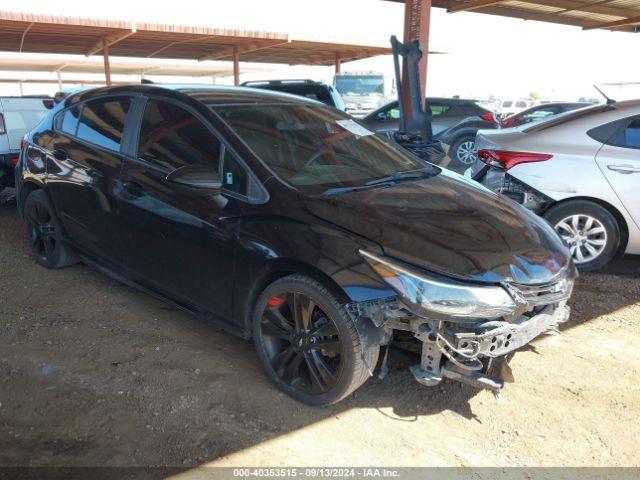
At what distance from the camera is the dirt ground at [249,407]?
2.50 m

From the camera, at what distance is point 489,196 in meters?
3.42

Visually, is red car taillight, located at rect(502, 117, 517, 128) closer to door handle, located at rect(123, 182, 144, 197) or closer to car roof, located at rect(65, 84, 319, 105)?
car roof, located at rect(65, 84, 319, 105)

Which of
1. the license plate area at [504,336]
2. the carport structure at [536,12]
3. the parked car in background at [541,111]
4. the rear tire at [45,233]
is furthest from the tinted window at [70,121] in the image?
the parked car in background at [541,111]

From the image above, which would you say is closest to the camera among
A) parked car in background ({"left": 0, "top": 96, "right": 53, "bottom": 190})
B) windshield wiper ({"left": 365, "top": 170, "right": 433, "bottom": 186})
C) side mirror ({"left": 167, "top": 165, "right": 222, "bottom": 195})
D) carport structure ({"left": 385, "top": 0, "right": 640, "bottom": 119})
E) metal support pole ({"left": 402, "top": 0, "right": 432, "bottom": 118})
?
side mirror ({"left": 167, "top": 165, "right": 222, "bottom": 195})

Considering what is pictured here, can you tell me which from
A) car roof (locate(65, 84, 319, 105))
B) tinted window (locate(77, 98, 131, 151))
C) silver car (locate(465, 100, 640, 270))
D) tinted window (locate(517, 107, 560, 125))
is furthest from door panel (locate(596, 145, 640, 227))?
tinted window (locate(517, 107, 560, 125))

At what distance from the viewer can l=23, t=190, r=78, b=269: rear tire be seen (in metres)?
4.46

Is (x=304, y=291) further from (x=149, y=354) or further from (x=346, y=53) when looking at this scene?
(x=346, y=53)

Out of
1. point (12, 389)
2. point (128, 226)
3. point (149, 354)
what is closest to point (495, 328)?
point (149, 354)

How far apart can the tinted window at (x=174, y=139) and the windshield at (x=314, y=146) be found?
0.19 m

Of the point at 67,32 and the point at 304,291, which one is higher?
the point at 67,32

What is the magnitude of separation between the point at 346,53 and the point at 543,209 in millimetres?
21479

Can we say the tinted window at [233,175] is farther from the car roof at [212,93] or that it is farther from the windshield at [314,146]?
the car roof at [212,93]

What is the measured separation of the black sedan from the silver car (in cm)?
144

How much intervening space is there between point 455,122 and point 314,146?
9.12m
